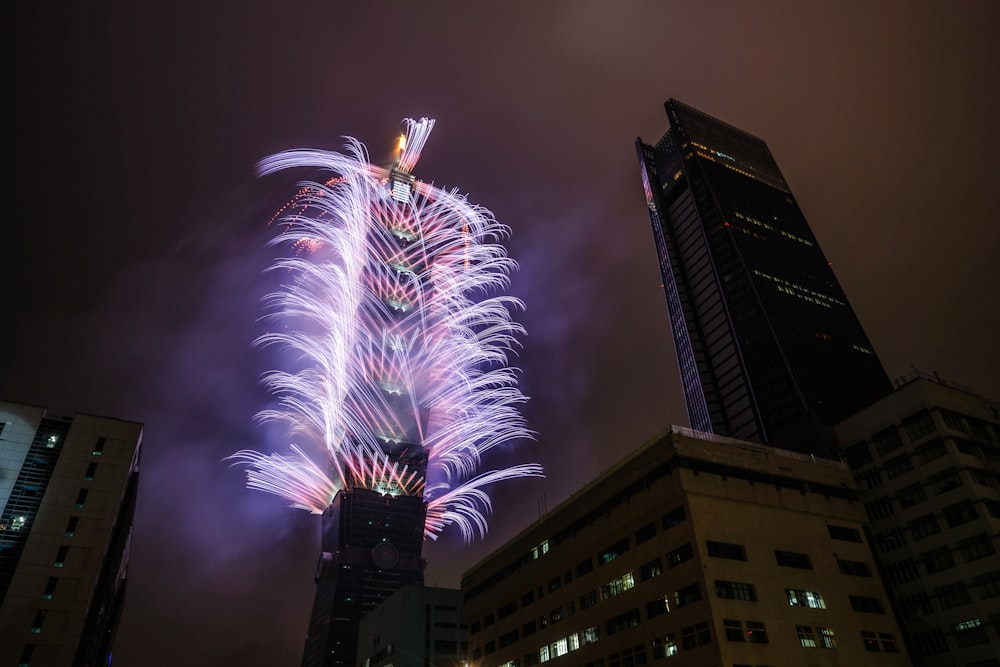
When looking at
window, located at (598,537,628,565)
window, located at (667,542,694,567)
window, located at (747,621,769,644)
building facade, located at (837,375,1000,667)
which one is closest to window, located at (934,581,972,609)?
building facade, located at (837,375,1000,667)

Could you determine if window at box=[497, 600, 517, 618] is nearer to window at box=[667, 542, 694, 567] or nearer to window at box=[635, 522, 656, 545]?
window at box=[635, 522, 656, 545]

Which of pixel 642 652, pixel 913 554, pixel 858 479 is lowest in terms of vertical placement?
pixel 642 652

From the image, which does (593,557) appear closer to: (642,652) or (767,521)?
(642,652)

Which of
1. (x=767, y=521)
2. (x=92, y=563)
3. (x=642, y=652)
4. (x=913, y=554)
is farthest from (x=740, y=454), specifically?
(x=92, y=563)

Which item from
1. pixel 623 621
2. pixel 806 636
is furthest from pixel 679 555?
pixel 806 636

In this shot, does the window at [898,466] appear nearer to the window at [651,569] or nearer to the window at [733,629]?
the window at [651,569]

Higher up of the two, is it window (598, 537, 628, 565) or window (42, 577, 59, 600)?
window (42, 577, 59, 600)
